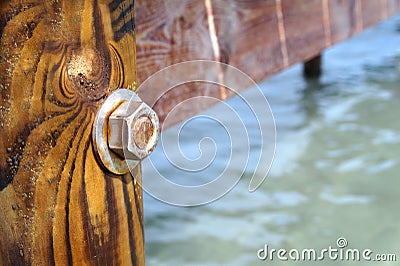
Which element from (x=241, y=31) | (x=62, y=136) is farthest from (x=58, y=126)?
(x=241, y=31)

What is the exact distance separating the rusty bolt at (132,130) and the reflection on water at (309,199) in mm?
1526

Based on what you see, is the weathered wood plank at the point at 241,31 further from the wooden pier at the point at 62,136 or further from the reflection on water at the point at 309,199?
the reflection on water at the point at 309,199

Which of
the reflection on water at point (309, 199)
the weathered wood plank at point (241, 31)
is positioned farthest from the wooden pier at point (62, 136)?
the reflection on water at point (309, 199)

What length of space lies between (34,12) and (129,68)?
22 centimetres

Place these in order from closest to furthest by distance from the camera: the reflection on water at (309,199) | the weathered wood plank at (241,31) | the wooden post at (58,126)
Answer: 1. the wooden post at (58,126)
2. the weathered wood plank at (241,31)
3. the reflection on water at (309,199)

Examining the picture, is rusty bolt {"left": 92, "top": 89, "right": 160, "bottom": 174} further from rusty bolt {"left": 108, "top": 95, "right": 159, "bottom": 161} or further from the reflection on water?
the reflection on water

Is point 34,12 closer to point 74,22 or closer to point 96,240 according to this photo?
point 74,22

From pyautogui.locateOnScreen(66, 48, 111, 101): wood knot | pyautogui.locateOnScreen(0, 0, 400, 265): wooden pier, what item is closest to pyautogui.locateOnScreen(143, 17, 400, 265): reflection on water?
pyautogui.locateOnScreen(0, 0, 400, 265): wooden pier

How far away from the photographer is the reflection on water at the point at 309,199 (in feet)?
8.36

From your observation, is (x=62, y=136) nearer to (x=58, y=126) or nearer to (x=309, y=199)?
(x=58, y=126)

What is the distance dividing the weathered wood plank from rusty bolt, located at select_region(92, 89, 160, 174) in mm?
572

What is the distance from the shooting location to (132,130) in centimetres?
96

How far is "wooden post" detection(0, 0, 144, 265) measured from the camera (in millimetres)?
861

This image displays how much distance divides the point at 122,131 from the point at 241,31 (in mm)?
1262
